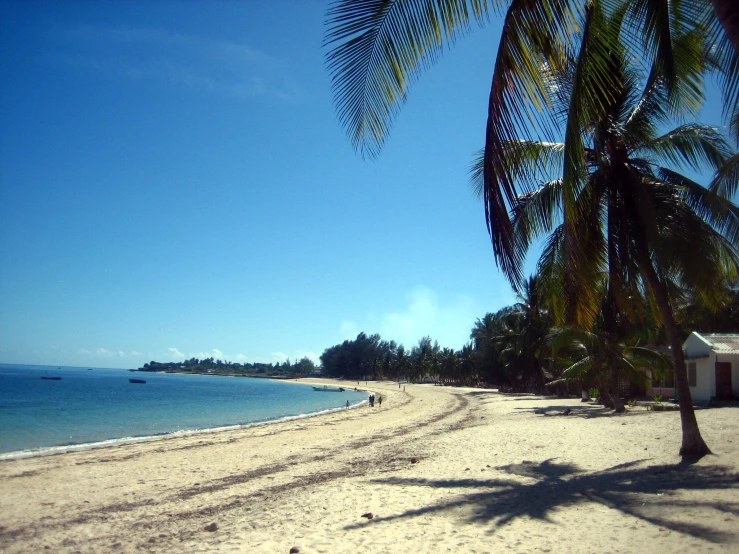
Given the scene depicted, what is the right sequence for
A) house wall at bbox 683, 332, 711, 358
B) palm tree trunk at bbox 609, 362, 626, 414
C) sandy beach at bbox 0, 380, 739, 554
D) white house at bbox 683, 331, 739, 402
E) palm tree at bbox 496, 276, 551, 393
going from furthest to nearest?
palm tree at bbox 496, 276, 551, 393, house wall at bbox 683, 332, 711, 358, white house at bbox 683, 331, 739, 402, palm tree trunk at bbox 609, 362, 626, 414, sandy beach at bbox 0, 380, 739, 554

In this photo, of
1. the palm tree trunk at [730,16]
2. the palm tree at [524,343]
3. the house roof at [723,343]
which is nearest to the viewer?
the palm tree trunk at [730,16]

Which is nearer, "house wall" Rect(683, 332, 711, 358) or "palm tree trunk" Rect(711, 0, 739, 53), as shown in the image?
"palm tree trunk" Rect(711, 0, 739, 53)

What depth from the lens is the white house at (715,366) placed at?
21188 millimetres

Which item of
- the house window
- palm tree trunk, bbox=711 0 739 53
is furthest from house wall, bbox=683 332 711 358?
palm tree trunk, bbox=711 0 739 53

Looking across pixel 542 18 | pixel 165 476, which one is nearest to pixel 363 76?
pixel 542 18

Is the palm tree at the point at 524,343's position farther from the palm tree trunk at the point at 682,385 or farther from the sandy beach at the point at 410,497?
the palm tree trunk at the point at 682,385

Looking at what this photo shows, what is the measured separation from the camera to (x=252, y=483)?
432 inches

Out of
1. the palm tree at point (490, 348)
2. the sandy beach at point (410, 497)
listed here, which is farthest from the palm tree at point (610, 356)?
the palm tree at point (490, 348)

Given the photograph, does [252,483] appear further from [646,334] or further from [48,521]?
[646,334]

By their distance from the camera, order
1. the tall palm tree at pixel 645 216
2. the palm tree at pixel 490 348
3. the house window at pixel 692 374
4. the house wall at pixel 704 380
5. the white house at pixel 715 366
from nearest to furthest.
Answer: the tall palm tree at pixel 645 216 < the white house at pixel 715 366 < the house wall at pixel 704 380 < the house window at pixel 692 374 < the palm tree at pixel 490 348

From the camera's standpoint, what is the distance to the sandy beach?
5719mm

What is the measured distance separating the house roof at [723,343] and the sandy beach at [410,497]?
6483mm

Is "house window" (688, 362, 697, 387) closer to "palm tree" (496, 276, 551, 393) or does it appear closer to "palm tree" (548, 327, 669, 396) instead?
"palm tree" (548, 327, 669, 396)

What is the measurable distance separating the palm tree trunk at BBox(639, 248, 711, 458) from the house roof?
13900 millimetres
